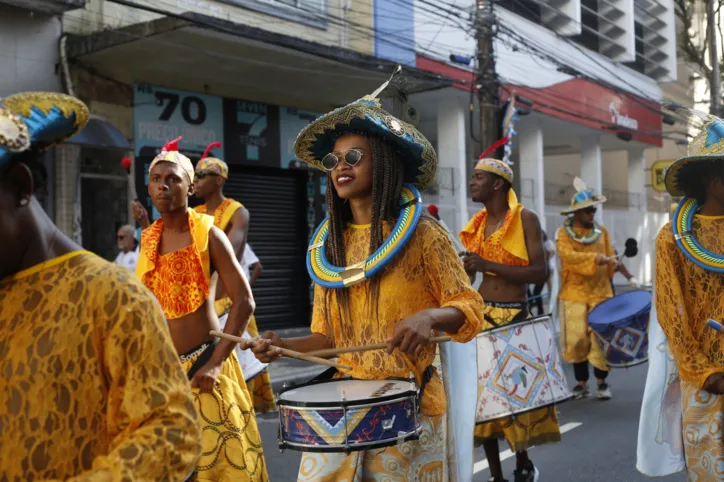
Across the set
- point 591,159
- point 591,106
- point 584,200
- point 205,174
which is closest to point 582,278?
point 584,200

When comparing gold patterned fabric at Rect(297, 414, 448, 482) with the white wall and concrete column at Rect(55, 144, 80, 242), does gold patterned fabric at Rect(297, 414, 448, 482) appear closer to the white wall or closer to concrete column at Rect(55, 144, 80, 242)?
the white wall

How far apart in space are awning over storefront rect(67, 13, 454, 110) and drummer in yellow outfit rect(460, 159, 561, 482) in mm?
5937

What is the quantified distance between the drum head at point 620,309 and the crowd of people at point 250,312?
250 centimetres

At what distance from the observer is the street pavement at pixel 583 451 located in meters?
6.73

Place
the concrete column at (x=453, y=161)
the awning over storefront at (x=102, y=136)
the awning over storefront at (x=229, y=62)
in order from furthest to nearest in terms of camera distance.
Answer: the concrete column at (x=453, y=161)
the awning over storefront at (x=229, y=62)
the awning over storefront at (x=102, y=136)

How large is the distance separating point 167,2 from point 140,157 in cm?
230

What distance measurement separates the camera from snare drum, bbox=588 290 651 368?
8711 millimetres

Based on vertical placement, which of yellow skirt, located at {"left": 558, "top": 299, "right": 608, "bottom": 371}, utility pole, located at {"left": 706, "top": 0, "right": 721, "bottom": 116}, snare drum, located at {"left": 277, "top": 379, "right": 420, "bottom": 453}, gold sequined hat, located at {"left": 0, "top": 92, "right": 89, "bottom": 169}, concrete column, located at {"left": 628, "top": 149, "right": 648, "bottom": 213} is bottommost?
yellow skirt, located at {"left": 558, "top": 299, "right": 608, "bottom": 371}

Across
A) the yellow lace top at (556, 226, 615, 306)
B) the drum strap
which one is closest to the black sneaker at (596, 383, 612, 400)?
the yellow lace top at (556, 226, 615, 306)

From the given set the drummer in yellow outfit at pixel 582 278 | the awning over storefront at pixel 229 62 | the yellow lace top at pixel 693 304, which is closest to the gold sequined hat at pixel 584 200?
the drummer in yellow outfit at pixel 582 278

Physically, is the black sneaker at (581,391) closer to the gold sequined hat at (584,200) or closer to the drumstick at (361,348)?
the gold sequined hat at (584,200)

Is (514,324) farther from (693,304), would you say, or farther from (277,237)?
(277,237)

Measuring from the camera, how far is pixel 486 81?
14.9 metres

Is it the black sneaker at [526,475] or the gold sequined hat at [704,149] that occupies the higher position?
the gold sequined hat at [704,149]
